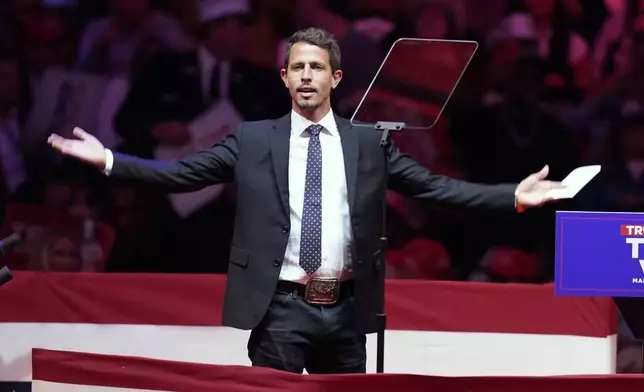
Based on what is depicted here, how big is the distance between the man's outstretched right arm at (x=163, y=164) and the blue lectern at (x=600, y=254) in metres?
0.82

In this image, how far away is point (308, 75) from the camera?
2391mm

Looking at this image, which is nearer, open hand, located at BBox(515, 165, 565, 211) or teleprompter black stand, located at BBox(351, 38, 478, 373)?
open hand, located at BBox(515, 165, 565, 211)

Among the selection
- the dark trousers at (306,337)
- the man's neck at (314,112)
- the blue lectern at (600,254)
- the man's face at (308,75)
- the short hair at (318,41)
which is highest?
the short hair at (318,41)

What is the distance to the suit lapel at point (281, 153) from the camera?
2410 millimetres

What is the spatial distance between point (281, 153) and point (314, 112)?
125 millimetres

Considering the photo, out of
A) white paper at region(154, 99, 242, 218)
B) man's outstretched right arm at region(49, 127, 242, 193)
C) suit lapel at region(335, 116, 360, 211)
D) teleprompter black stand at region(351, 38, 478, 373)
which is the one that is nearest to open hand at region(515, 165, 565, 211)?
teleprompter black stand at region(351, 38, 478, 373)

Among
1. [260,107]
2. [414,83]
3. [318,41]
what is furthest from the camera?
[260,107]

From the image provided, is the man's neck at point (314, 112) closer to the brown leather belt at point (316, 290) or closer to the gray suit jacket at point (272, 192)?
the gray suit jacket at point (272, 192)

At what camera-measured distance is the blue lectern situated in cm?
250

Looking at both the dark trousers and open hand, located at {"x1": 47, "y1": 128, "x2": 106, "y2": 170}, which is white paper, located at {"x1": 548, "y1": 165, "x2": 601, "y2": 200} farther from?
open hand, located at {"x1": 47, "y1": 128, "x2": 106, "y2": 170}

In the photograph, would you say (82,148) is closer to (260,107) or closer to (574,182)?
(574,182)

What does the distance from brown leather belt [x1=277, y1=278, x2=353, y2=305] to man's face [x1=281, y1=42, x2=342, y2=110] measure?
1.35ft

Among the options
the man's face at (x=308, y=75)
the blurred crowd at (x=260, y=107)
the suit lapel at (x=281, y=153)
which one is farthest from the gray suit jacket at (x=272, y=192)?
the blurred crowd at (x=260, y=107)

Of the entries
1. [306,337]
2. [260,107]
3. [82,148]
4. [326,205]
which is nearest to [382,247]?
[326,205]
